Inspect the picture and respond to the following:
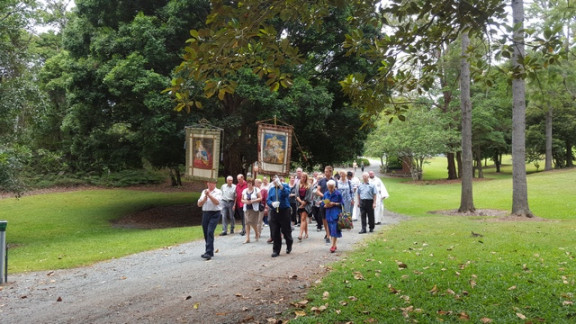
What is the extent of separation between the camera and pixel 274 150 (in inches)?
614

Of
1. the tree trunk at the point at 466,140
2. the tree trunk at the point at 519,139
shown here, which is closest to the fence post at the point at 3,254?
the tree trunk at the point at 519,139

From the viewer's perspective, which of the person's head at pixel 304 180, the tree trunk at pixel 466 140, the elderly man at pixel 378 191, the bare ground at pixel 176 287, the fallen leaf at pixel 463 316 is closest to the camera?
the fallen leaf at pixel 463 316

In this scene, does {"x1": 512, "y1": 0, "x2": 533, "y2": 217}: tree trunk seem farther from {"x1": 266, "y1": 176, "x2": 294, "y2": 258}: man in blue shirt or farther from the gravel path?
{"x1": 266, "y1": 176, "x2": 294, "y2": 258}: man in blue shirt

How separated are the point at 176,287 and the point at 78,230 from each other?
14.2m

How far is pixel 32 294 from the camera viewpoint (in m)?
7.70

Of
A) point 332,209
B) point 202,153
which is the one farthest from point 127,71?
point 332,209

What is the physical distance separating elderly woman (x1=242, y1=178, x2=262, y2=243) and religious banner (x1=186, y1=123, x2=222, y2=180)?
2.01 metres

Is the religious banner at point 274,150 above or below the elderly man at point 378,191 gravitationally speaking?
above

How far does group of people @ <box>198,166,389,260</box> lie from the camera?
1027 cm

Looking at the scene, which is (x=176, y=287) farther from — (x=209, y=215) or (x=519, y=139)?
(x=519, y=139)

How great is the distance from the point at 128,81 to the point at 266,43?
512 inches

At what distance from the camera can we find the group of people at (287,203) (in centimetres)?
1027

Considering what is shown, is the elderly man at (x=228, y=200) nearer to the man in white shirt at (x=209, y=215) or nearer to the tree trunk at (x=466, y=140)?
the man in white shirt at (x=209, y=215)

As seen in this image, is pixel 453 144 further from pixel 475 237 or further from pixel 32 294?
pixel 32 294
